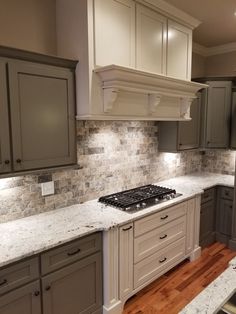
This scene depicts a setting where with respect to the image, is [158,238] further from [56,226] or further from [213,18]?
[213,18]

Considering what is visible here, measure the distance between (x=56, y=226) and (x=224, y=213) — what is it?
2565 millimetres

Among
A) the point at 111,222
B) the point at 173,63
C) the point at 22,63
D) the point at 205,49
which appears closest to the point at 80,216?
the point at 111,222

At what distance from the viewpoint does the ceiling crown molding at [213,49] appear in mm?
3951

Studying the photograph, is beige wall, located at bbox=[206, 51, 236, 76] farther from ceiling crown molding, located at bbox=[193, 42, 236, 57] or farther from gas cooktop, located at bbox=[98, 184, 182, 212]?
gas cooktop, located at bbox=[98, 184, 182, 212]

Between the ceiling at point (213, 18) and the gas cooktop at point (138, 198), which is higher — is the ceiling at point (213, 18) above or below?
above

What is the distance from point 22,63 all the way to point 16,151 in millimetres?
626

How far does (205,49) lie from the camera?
13.6 ft

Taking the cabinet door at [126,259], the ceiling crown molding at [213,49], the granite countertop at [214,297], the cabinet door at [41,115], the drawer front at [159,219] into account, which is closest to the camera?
the granite countertop at [214,297]

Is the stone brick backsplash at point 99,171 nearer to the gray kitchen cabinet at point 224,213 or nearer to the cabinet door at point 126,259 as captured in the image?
the cabinet door at point 126,259

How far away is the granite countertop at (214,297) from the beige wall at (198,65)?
3411 millimetres

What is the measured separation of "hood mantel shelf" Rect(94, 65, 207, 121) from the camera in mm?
2150

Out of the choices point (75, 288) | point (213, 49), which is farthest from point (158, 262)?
point (213, 49)

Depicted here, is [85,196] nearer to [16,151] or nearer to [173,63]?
[16,151]

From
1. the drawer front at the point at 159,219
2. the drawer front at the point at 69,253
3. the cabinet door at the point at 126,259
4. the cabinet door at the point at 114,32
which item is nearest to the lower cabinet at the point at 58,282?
the drawer front at the point at 69,253
